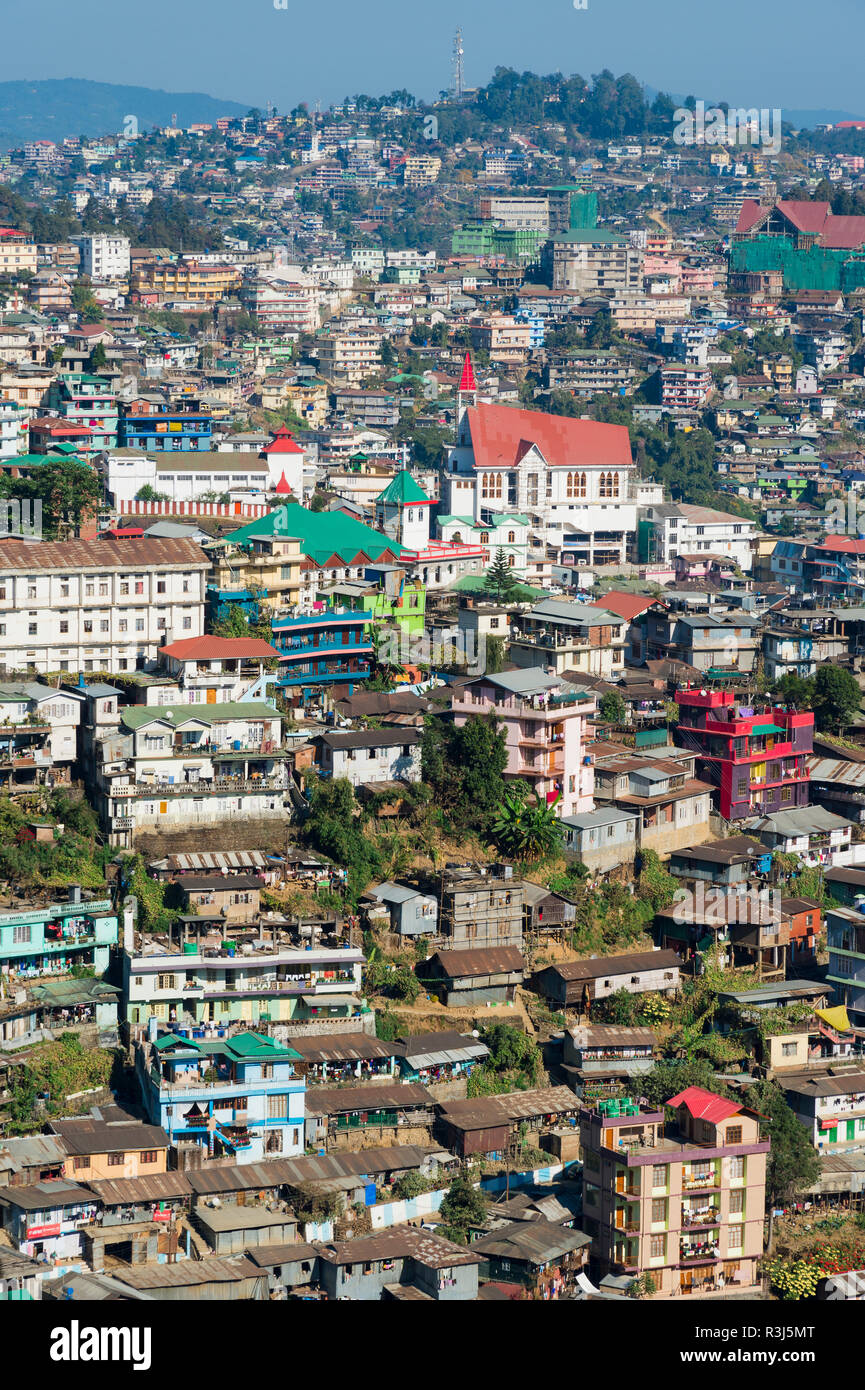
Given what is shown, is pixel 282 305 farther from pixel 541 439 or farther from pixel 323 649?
pixel 323 649

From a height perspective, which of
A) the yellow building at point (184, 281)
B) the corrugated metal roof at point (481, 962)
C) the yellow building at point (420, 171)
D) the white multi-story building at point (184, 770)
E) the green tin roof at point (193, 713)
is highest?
the yellow building at point (420, 171)

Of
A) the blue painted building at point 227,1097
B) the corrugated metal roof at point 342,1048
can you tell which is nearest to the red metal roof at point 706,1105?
the corrugated metal roof at point 342,1048

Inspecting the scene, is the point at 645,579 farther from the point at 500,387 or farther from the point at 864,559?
the point at 500,387

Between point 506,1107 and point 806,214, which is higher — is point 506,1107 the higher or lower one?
the lower one

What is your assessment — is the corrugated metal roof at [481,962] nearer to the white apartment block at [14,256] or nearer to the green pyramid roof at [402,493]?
the green pyramid roof at [402,493]

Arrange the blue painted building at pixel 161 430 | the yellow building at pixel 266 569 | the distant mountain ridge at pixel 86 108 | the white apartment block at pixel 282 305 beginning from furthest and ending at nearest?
1. the distant mountain ridge at pixel 86 108
2. the white apartment block at pixel 282 305
3. the blue painted building at pixel 161 430
4. the yellow building at pixel 266 569

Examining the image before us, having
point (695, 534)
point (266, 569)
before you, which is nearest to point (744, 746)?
point (266, 569)

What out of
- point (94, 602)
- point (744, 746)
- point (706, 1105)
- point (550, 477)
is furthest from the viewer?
point (550, 477)
